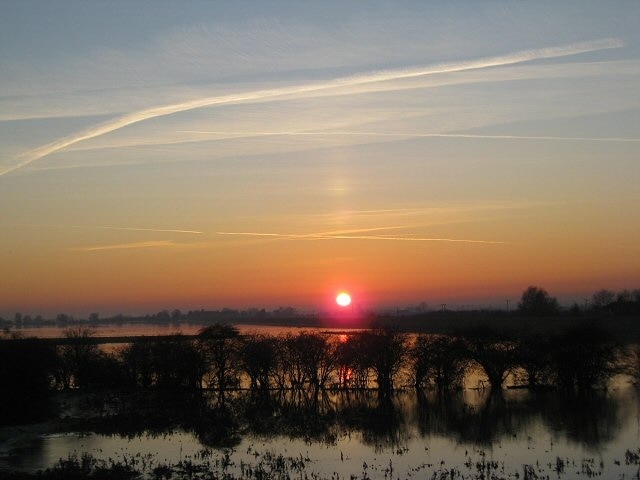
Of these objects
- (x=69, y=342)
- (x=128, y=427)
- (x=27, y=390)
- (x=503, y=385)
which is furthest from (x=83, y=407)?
(x=503, y=385)

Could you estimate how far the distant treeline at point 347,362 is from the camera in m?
49.5

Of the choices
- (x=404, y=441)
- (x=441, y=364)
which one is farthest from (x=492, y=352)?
(x=404, y=441)

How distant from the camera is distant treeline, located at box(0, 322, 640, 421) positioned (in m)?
49.5

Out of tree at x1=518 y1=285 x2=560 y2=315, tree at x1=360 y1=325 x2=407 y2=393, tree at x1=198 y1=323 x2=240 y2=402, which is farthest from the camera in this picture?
tree at x1=518 y1=285 x2=560 y2=315

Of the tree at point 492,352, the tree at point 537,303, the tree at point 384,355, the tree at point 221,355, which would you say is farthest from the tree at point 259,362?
the tree at point 537,303

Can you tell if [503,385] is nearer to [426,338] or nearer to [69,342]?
[426,338]

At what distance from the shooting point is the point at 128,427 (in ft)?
118

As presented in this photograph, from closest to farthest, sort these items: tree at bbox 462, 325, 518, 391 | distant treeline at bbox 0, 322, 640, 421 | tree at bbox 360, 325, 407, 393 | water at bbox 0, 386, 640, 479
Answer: water at bbox 0, 386, 640, 479 < distant treeline at bbox 0, 322, 640, 421 < tree at bbox 462, 325, 518, 391 < tree at bbox 360, 325, 407, 393

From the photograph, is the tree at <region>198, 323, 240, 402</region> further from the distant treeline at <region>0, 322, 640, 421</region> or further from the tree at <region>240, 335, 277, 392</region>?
the tree at <region>240, 335, 277, 392</region>

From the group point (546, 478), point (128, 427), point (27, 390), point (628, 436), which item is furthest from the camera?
point (27, 390)

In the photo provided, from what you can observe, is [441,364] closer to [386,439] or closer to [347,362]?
[347,362]

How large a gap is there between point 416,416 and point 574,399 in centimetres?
1130

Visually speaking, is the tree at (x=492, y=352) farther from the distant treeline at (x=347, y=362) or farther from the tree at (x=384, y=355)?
the tree at (x=384, y=355)

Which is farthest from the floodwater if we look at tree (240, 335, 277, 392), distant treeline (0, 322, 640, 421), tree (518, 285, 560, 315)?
tree (518, 285, 560, 315)
